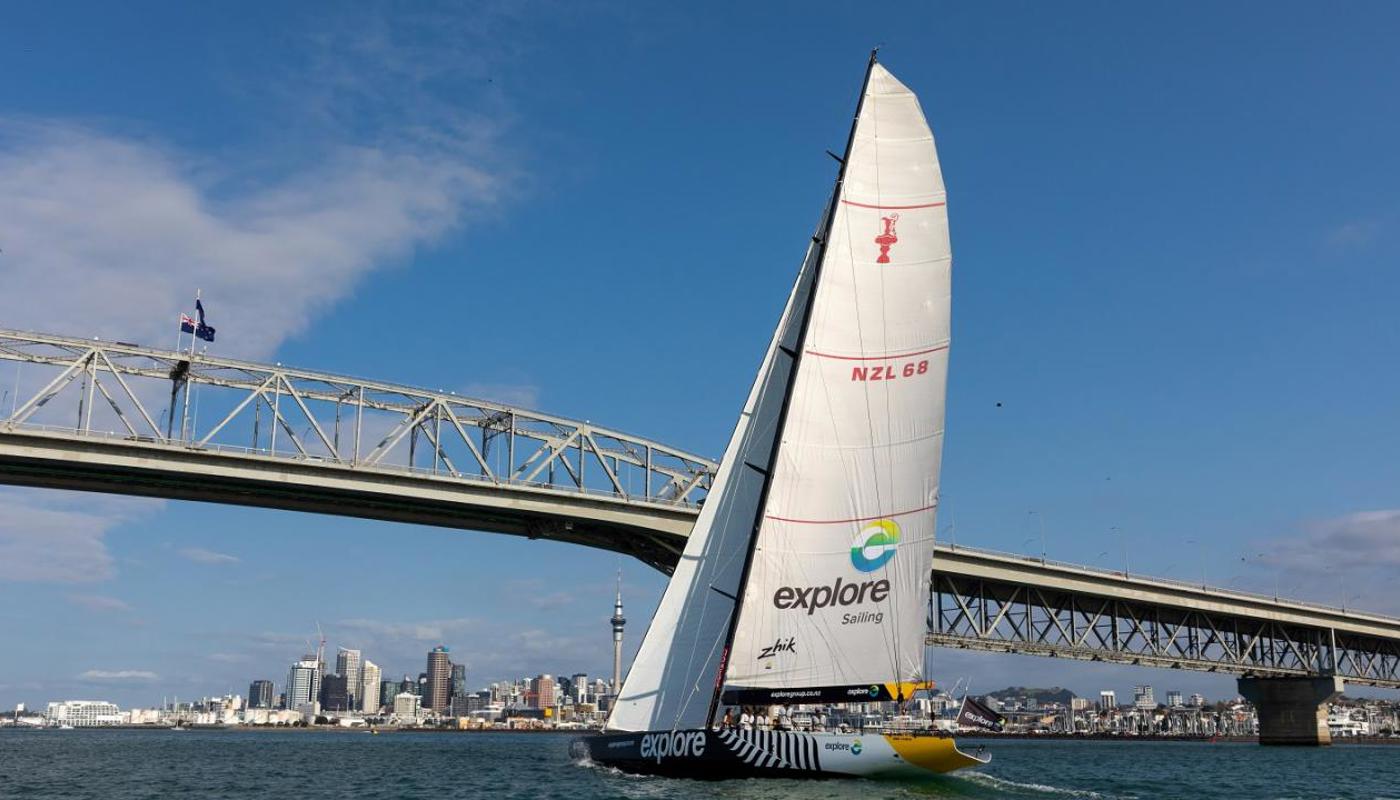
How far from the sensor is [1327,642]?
100188mm

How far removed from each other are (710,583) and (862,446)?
6401 millimetres

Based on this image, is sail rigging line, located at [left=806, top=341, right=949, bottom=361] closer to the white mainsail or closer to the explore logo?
the white mainsail

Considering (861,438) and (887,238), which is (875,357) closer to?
(861,438)

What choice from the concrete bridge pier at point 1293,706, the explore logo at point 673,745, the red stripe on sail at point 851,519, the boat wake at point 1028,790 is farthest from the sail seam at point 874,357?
the concrete bridge pier at point 1293,706

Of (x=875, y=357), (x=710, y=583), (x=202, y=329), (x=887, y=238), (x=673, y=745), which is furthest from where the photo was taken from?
(x=202, y=329)

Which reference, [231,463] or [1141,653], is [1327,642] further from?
[231,463]

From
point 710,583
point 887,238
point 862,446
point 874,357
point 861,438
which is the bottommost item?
point 710,583

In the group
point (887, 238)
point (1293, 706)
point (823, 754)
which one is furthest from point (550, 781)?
point (1293, 706)

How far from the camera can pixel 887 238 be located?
32781mm

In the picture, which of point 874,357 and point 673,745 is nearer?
point 673,745

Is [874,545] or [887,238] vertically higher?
[887,238]

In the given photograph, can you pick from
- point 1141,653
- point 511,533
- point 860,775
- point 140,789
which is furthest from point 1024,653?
point 140,789

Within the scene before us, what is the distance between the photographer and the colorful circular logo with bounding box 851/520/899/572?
32750mm

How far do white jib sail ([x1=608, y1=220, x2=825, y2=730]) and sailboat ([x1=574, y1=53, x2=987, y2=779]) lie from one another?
76cm
